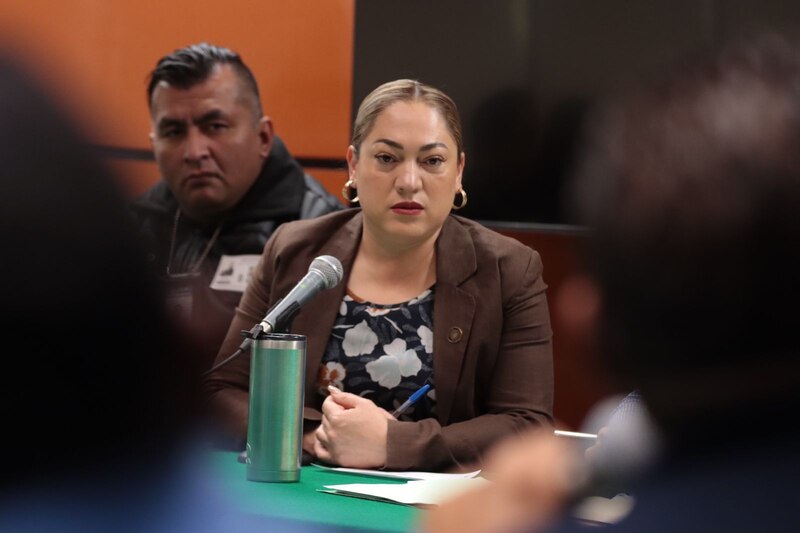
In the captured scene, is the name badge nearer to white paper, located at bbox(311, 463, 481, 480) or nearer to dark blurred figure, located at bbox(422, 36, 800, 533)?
white paper, located at bbox(311, 463, 481, 480)

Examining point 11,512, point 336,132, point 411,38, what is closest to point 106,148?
point 11,512

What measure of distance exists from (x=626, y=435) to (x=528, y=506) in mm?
52

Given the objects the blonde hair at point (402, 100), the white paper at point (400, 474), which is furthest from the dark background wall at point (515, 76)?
the white paper at point (400, 474)

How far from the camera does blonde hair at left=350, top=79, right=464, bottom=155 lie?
2324 mm

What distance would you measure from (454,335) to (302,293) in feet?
1.90

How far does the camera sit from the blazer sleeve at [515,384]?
201 centimetres

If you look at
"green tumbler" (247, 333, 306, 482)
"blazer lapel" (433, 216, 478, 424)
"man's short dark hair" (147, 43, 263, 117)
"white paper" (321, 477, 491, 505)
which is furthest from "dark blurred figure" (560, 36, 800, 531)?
"man's short dark hair" (147, 43, 263, 117)

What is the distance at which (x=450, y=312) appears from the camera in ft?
7.34

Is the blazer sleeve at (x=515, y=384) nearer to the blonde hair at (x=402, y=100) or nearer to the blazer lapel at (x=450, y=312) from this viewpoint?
the blazer lapel at (x=450, y=312)

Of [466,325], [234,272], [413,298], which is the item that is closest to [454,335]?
[466,325]

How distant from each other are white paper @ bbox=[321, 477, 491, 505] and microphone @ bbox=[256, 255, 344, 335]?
259 millimetres

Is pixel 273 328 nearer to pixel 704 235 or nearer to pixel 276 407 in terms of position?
pixel 276 407

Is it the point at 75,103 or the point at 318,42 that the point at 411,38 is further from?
the point at 75,103

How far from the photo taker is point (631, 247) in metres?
0.40
